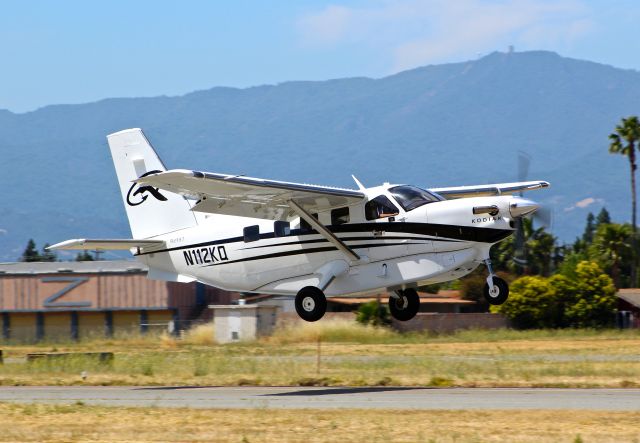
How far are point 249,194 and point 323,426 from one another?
8230mm

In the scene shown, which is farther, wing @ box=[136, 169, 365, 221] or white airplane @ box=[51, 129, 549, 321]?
white airplane @ box=[51, 129, 549, 321]

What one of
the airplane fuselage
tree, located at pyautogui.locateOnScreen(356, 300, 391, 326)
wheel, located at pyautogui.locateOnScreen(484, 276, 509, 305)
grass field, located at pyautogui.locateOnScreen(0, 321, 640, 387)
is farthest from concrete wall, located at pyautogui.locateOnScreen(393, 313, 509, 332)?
wheel, located at pyautogui.locateOnScreen(484, 276, 509, 305)

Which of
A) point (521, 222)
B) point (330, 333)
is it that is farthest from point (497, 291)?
point (330, 333)

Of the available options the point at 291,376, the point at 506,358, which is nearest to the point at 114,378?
the point at 291,376

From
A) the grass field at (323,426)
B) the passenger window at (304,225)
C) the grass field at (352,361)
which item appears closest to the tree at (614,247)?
the grass field at (352,361)

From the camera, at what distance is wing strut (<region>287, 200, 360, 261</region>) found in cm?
2752

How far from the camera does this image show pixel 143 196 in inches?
1271

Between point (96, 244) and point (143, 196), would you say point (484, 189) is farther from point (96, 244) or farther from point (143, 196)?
point (96, 244)

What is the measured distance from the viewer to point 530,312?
64.2 meters

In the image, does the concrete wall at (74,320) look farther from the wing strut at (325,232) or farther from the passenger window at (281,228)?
the wing strut at (325,232)

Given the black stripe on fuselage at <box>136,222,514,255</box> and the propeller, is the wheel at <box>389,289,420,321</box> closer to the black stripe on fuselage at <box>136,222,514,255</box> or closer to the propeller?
the black stripe on fuselage at <box>136,222,514,255</box>

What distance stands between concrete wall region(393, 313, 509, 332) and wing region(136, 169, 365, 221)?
33.0 metres

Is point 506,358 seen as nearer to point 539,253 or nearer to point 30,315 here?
point 30,315

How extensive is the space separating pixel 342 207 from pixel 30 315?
45.0 m
